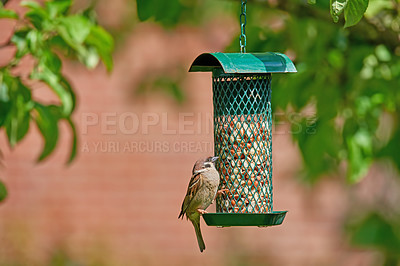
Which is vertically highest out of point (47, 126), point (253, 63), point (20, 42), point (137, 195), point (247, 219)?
point (20, 42)

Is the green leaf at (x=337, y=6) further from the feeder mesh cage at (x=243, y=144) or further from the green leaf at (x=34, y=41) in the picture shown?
the green leaf at (x=34, y=41)

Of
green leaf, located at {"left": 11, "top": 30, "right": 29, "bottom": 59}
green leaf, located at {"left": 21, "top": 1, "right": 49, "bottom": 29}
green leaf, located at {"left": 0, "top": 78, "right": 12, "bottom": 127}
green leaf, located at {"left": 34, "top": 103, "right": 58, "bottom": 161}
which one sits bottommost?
green leaf, located at {"left": 34, "top": 103, "right": 58, "bottom": 161}

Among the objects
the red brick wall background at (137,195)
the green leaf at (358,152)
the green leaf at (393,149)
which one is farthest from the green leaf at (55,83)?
the red brick wall background at (137,195)

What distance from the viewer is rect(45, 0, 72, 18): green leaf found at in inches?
Result: 176

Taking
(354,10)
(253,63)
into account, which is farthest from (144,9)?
(354,10)

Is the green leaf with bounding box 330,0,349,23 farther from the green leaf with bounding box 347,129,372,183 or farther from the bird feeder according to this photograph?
the green leaf with bounding box 347,129,372,183

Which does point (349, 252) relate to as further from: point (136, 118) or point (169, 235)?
point (136, 118)

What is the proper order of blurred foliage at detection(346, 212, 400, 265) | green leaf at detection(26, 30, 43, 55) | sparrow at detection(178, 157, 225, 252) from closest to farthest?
sparrow at detection(178, 157, 225, 252) → green leaf at detection(26, 30, 43, 55) → blurred foliage at detection(346, 212, 400, 265)

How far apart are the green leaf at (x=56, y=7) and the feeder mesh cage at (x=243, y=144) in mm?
1130

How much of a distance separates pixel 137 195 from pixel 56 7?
16.5 feet

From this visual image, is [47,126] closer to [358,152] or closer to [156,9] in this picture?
[156,9]

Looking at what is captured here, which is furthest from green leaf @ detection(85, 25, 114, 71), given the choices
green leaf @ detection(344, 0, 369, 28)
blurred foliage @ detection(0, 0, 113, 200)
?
green leaf @ detection(344, 0, 369, 28)

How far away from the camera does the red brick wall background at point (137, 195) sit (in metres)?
9.12

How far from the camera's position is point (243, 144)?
4.19 metres
